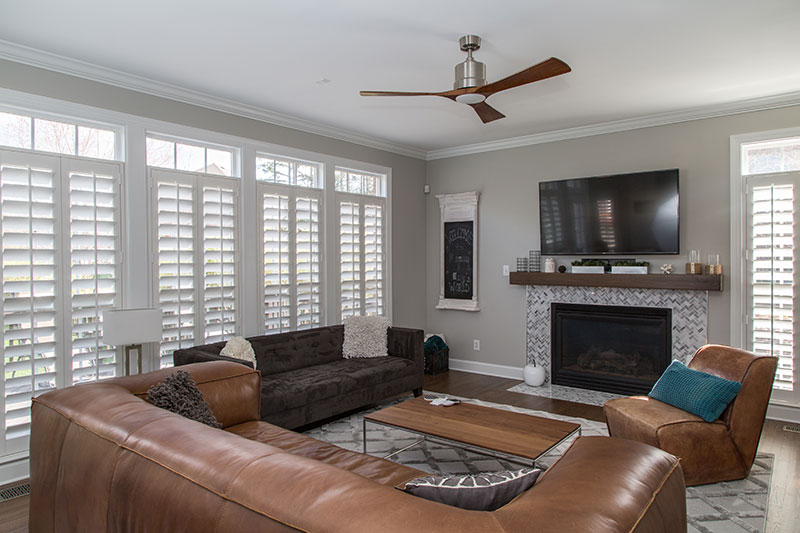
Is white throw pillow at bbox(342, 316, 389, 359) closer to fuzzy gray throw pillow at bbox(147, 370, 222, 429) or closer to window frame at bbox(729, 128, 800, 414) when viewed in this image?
fuzzy gray throw pillow at bbox(147, 370, 222, 429)

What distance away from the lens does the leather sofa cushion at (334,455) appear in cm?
221

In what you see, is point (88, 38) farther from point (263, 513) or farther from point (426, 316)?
point (426, 316)

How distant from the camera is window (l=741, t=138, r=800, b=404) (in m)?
4.32

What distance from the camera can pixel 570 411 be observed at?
4.64m

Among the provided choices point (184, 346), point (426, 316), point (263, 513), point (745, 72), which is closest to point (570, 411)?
point (426, 316)

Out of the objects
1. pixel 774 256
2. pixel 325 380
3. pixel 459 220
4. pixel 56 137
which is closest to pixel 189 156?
pixel 56 137

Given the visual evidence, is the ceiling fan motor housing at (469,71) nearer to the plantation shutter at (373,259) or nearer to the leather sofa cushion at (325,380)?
the leather sofa cushion at (325,380)

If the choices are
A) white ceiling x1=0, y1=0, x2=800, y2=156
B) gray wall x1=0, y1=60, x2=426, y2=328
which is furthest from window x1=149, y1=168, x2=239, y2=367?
white ceiling x1=0, y1=0, x2=800, y2=156

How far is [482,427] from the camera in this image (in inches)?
122

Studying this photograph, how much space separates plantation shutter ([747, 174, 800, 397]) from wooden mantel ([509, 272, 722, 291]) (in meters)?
0.35

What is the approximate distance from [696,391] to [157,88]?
14.7ft

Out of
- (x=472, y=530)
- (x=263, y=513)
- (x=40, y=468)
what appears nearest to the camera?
(x=472, y=530)

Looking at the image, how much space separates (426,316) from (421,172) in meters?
1.93

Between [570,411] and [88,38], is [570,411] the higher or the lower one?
the lower one
